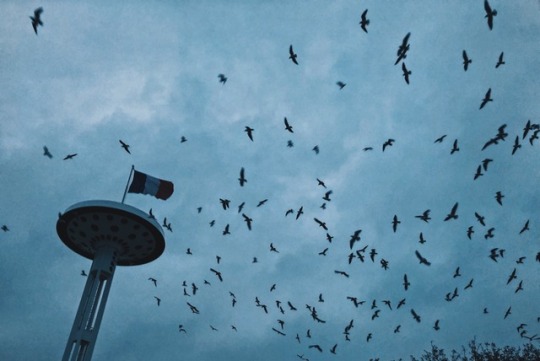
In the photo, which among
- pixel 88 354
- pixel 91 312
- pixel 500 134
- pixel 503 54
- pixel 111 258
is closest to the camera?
pixel 503 54

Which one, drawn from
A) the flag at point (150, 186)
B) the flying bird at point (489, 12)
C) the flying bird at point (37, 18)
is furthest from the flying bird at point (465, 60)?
the flag at point (150, 186)

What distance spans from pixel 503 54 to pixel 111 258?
34464 mm

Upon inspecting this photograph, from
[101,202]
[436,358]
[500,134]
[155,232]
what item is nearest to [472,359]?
[436,358]

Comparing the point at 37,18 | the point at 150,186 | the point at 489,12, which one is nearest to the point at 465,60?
the point at 489,12

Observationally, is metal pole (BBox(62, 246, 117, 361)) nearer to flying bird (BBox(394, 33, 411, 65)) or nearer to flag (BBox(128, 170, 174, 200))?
Result: flag (BBox(128, 170, 174, 200))

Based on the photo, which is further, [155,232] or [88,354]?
[155,232]

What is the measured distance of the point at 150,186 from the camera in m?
35.6

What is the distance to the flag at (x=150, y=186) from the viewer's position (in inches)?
1379

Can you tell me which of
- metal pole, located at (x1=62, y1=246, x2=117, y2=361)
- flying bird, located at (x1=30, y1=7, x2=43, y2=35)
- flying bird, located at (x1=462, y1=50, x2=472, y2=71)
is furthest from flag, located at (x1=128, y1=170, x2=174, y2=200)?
flying bird, located at (x1=462, y1=50, x2=472, y2=71)

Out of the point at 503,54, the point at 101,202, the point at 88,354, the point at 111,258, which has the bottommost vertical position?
the point at 88,354

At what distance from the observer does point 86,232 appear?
37562 mm

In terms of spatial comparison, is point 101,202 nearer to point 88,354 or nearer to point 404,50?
point 88,354

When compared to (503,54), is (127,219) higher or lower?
higher

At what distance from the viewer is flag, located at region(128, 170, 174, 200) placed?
35031 mm
